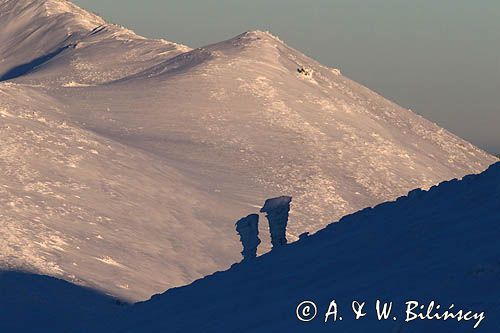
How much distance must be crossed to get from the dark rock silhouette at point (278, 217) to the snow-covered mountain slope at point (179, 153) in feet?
58.7

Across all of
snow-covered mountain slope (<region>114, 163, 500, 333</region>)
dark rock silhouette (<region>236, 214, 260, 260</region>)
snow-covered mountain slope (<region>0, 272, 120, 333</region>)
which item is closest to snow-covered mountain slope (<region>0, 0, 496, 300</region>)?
snow-covered mountain slope (<region>0, 272, 120, 333</region>)

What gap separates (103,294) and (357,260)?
24101mm

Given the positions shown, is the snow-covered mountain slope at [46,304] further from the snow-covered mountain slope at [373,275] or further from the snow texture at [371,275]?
the snow-covered mountain slope at [373,275]

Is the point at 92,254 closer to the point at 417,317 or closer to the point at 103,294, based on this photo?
the point at 103,294

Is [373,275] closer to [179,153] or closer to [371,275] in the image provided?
[371,275]

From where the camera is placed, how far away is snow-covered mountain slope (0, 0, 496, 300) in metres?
57.5

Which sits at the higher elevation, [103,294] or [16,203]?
[16,203]

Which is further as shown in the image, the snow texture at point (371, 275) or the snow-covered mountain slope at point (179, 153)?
the snow-covered mountain slope at point (179, 153)

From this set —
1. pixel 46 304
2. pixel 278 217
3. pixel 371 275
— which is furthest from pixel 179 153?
pixel 371 275

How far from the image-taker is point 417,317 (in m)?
20.2

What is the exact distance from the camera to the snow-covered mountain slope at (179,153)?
5750 centimetres

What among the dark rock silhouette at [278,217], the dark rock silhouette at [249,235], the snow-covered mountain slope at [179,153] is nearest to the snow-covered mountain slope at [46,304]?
the snow-covered mountain slope at [179,153]

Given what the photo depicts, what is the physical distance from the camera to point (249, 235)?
32.7 metres

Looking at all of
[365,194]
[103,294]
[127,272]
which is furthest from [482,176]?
[365,194]
